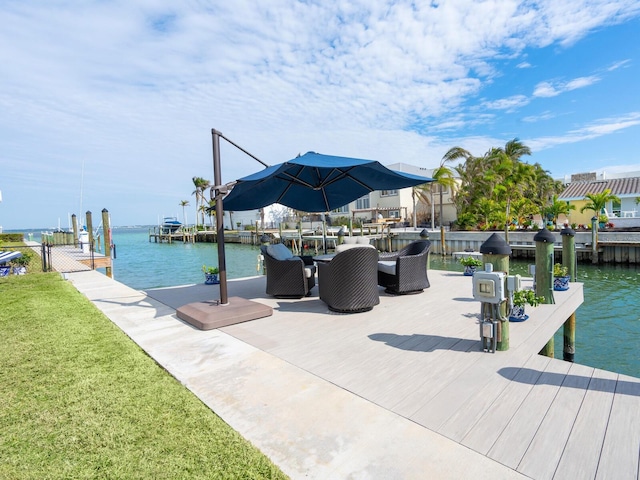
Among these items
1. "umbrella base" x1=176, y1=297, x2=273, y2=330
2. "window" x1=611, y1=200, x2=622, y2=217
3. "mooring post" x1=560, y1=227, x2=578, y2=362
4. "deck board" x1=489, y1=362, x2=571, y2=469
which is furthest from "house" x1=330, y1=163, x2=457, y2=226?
"deck board" x1=489, y1=362, x2=571, y2=469

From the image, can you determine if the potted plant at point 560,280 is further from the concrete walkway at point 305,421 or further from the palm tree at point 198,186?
the palm tree at point 198,186

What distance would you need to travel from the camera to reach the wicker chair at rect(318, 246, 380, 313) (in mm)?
4156

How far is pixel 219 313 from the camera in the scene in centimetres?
406

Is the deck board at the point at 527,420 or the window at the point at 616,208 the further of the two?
the window at the point at 616,208

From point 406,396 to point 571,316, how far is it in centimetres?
426

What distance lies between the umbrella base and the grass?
2.34 ft

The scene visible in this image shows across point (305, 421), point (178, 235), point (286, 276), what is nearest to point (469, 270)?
point (286, 276)

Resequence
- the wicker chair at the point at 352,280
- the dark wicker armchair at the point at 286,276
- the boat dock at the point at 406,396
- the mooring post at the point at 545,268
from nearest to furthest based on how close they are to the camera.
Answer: the boat dock at the point at 406,396 < the wicker chair at the point at 352,280 < the mooring post at the point at 545,268 < the dark wicker armchair at the point at 286,276

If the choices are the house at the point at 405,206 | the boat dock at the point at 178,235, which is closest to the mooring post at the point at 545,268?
the house at the point at 405,206

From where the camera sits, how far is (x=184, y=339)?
355cm

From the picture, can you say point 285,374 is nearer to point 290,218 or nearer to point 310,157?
point 310,157

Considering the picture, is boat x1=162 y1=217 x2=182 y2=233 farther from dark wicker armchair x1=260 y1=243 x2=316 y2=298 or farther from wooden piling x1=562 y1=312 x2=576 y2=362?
wooden piling x1=562 y1=312 x2=576 y2=362

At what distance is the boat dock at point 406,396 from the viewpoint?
165cm

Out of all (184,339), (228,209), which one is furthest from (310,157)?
(184,339)
